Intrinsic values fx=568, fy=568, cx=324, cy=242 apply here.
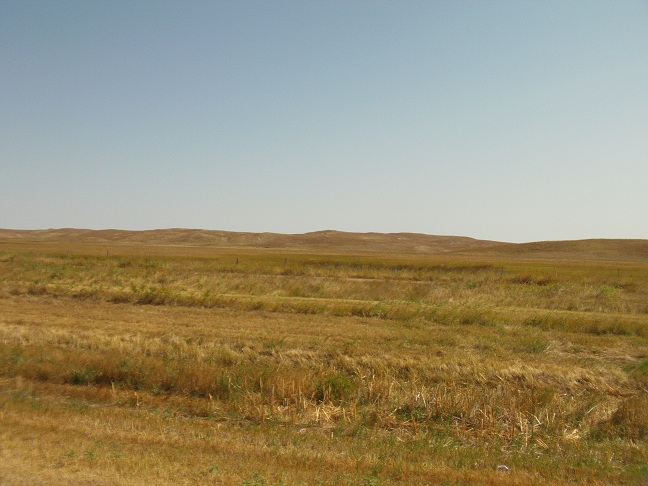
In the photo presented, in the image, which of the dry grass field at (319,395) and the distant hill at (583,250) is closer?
the dry grass field at (319,395)

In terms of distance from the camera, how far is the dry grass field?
753 centimetres

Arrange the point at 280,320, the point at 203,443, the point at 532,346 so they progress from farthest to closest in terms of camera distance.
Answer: the point at 280,320 → the point at 532,346 → the point at 203,443

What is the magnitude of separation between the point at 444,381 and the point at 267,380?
3.95 metres

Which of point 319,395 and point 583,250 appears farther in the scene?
point 583,250

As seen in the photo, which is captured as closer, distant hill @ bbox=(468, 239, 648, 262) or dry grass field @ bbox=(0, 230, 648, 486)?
dry grass field @ bbox=(0, 230, 648, 486)

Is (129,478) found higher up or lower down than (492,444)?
higher up

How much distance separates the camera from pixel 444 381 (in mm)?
12633

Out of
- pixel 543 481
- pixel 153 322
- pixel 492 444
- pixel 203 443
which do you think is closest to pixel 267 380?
pixel 203 443

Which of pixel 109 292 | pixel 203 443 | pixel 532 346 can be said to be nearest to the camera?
pixel 203 443

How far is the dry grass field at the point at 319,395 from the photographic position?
753 centimetres

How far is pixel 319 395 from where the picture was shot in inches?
454

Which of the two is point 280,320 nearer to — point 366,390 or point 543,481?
point 366,390

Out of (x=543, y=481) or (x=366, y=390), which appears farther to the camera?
(x=366, y=390)

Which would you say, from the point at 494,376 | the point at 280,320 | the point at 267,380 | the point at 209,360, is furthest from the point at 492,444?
the point at 280,320
